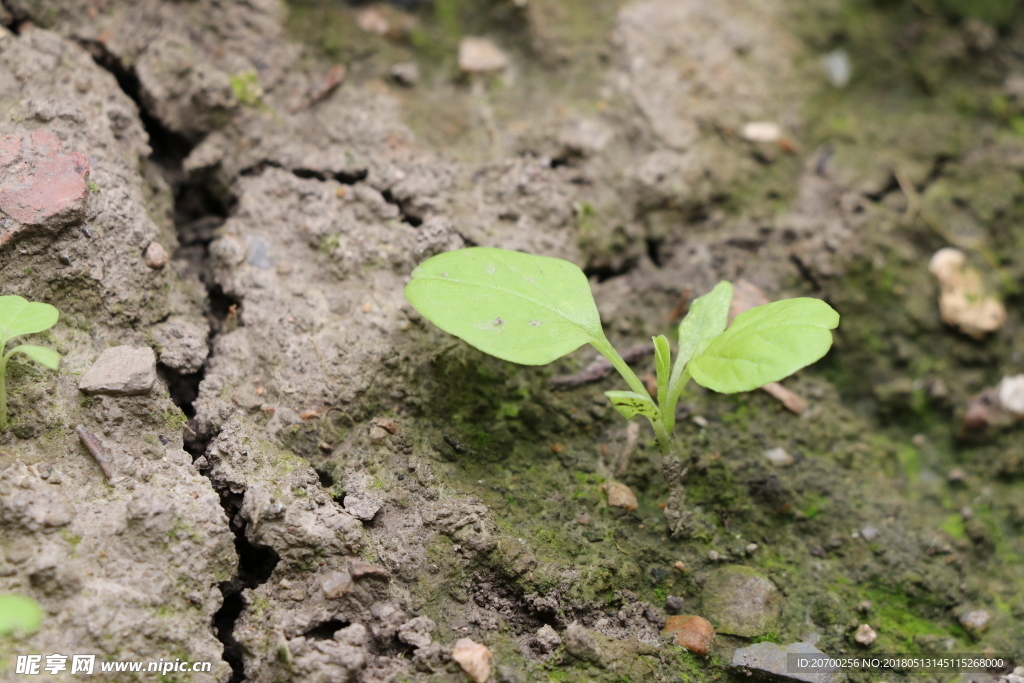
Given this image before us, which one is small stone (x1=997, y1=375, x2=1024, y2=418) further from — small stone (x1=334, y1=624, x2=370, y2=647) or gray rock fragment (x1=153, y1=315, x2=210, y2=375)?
gray rock fragment (x1=153, y1=315, x2=210, y2=375)

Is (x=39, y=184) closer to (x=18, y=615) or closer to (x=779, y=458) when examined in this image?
(x=18, y=615)

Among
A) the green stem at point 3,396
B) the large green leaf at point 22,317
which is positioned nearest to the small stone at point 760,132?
the large green leaf at point 22,317

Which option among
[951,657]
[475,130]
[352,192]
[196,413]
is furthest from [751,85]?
[196,413]

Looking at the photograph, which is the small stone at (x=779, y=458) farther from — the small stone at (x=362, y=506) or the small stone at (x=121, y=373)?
the small stone at (x=121, y=373)

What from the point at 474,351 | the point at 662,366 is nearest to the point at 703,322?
the point at 662,366

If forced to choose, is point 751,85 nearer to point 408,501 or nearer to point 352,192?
point 352,192

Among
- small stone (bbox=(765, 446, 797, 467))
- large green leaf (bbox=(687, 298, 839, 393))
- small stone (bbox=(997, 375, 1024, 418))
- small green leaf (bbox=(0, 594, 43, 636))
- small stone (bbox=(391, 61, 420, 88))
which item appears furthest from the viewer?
small stone (bbox=(391, 61, 420, 88))

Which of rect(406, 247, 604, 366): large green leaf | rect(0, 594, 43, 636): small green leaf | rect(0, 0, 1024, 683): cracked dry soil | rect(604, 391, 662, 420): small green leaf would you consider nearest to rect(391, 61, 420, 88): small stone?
rect(0, 0, 1024, 683): cracked dry soil
